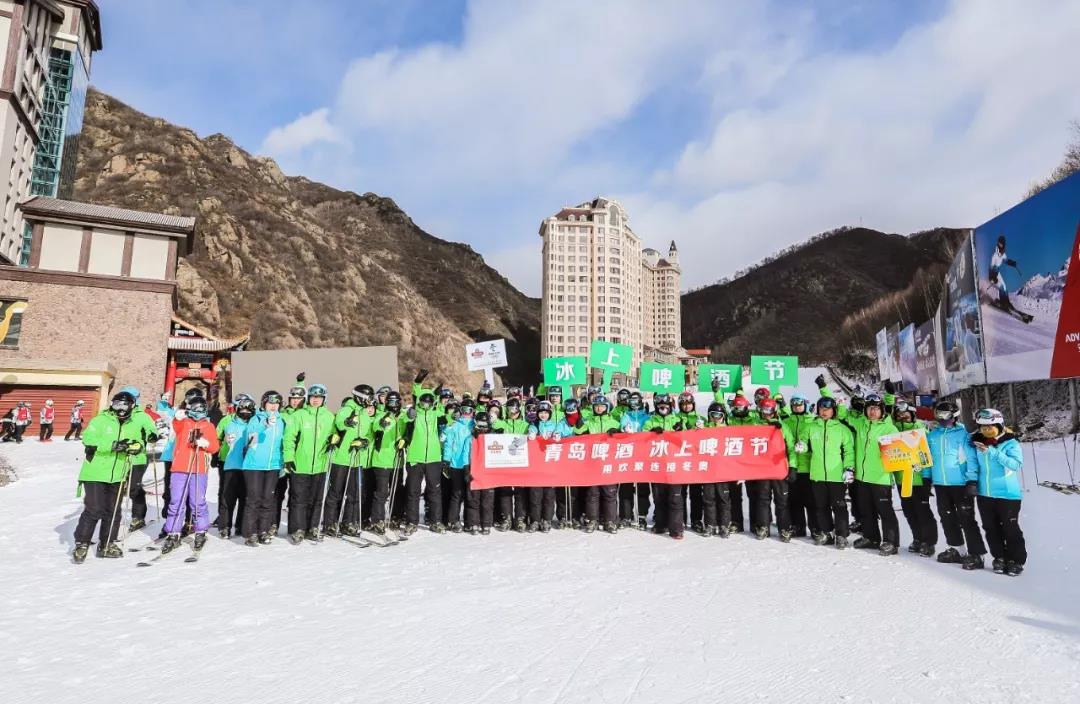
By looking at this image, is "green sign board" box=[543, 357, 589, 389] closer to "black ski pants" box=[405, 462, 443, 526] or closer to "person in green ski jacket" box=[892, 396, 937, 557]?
"black ski pants" box=[405, 462, 443, 526]

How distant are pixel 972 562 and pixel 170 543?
8.63m

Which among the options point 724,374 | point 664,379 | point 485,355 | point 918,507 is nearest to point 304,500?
point 485,355

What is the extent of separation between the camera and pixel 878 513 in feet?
22.9

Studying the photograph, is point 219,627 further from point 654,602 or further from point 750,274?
point 750,274

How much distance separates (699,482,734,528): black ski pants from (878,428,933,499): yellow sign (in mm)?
1932

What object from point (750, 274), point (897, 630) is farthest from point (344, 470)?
point (750, 274)

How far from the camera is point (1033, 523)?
7973 mm

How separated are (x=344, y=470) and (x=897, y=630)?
618 cm

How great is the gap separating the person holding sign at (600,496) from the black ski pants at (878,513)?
121 inches

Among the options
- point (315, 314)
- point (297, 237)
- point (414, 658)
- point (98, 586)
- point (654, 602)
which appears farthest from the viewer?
point (297, 237)

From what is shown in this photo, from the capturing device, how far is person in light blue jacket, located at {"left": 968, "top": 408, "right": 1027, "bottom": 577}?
575cm

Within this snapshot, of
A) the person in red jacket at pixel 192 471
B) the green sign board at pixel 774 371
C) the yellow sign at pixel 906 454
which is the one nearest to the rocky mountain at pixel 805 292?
the green sign board at pixel 774 371

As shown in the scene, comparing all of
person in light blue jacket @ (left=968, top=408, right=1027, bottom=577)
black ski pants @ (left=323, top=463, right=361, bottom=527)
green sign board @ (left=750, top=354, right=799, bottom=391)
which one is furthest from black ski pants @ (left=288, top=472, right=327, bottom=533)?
green sign board @ (left=750, top=354, right=799, bottom=391)

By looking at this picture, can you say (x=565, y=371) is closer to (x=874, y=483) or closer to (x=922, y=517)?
(x=874, y=483)
